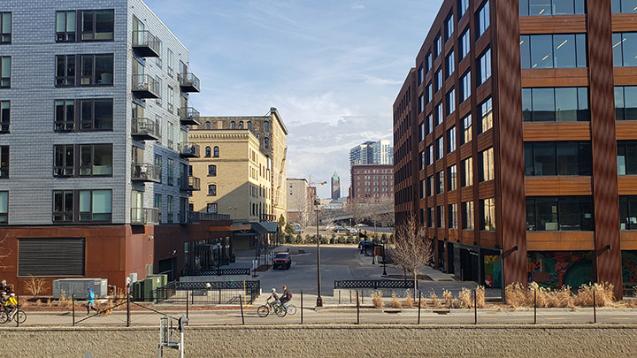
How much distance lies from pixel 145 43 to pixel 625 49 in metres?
30.1

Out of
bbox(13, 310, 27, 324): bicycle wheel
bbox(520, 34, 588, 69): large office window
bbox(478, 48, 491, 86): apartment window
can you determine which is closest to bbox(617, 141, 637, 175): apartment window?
bbox(520, 34, 588, 69): large office window

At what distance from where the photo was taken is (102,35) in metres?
37.3

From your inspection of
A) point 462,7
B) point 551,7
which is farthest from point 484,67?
point 462,7

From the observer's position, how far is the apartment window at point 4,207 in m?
36.7

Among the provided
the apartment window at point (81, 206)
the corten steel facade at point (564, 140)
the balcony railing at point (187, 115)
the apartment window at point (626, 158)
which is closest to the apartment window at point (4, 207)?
the apartment window at point (81, 206)

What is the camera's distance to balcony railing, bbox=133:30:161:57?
3809 cm

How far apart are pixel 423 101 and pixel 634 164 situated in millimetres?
31189

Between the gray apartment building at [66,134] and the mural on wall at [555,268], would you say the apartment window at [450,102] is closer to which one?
the mural on wall at [555,268]

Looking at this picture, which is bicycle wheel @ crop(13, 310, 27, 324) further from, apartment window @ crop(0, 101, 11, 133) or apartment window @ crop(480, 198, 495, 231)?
apartment window @ crop(480, 198, 495, 231)

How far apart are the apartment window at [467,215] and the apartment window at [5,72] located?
32.8 m

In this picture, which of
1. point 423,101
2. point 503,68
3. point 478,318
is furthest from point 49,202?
point 423,101

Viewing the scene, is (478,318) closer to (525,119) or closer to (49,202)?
(525,119)

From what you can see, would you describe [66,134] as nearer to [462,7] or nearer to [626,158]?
[462,7]

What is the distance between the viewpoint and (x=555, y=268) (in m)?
35.2
